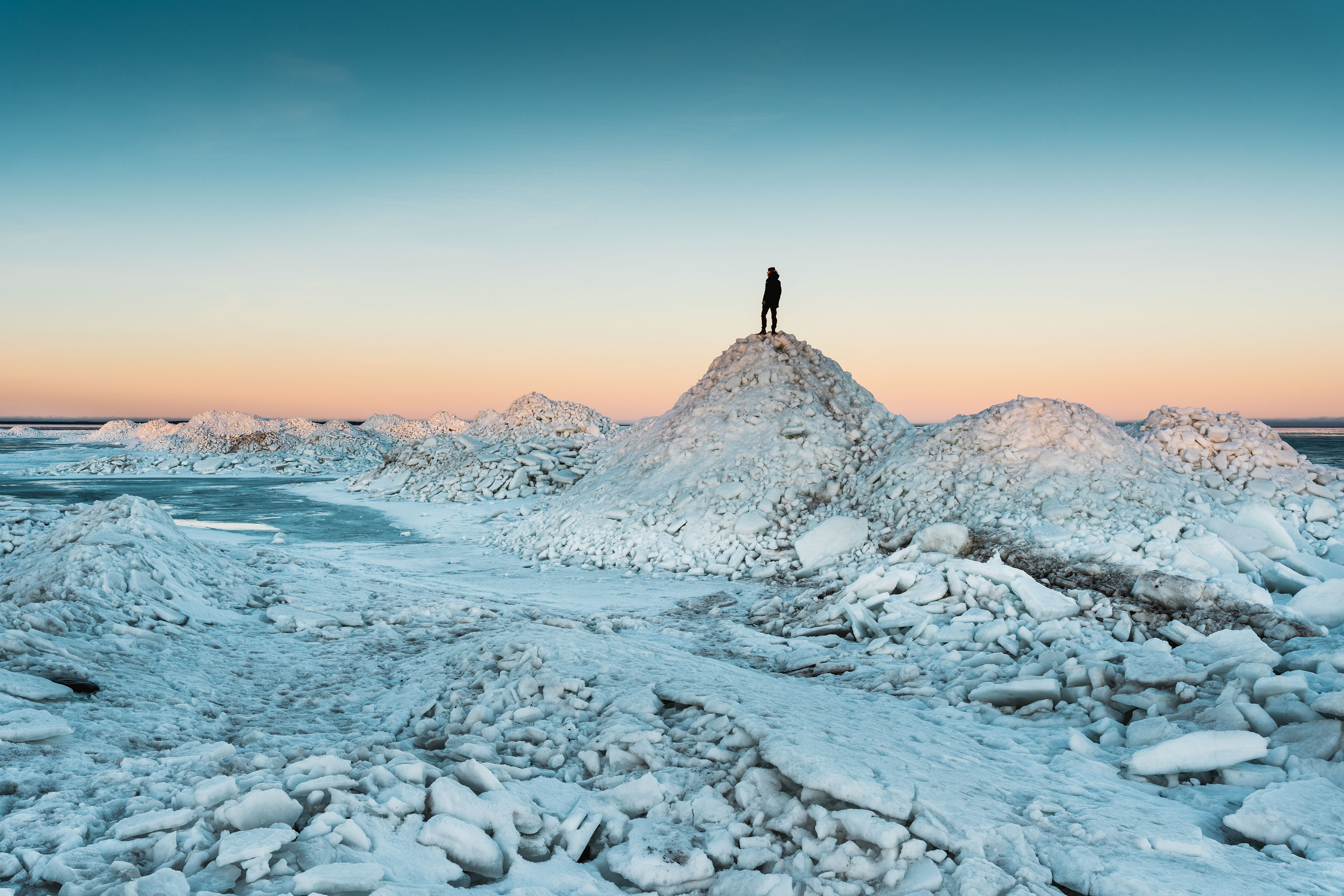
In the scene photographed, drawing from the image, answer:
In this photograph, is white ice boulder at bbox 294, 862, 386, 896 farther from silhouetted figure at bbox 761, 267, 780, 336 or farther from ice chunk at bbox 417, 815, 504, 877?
silhouetted figure at bbox 761, 267, 780, 336

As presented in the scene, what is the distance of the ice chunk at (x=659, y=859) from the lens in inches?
109

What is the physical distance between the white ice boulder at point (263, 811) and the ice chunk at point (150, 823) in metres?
0.14

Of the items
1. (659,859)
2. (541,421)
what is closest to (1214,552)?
(659,859)

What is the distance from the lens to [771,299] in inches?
569

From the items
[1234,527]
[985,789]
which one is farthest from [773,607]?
[1234,527]

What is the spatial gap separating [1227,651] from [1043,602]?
5.18ft

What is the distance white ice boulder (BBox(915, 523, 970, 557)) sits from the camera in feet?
27.6

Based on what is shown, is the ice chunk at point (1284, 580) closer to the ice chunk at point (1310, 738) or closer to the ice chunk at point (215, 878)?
the ice chunk at point (1310, 738)

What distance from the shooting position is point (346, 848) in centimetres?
259

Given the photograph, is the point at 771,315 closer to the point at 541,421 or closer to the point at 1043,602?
the point at 1043,602

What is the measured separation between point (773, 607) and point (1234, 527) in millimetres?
5590

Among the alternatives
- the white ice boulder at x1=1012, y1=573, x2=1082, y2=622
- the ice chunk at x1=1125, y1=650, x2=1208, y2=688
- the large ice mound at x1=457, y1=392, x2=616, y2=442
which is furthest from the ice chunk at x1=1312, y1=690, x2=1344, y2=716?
the large ice mound at x1=457, y1=392, x2=616, y2=442

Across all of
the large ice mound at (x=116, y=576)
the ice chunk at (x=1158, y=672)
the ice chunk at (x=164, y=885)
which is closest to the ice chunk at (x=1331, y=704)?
the ice chunk at (x=1158, y=672)

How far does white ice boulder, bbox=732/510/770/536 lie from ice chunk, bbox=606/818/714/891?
296 inches
